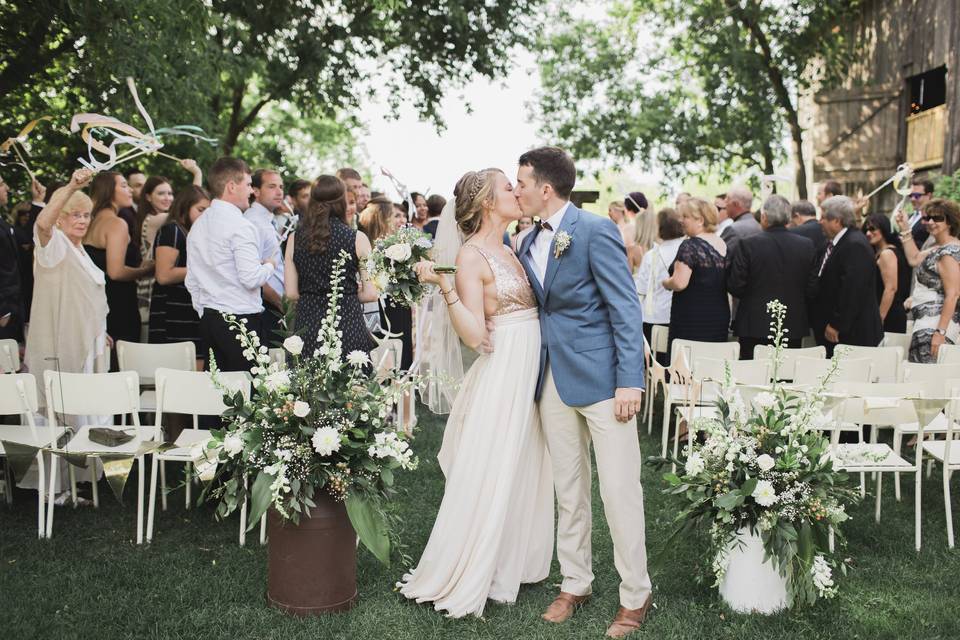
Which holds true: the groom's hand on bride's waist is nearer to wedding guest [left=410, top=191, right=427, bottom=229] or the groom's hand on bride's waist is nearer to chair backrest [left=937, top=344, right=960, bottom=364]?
chair backrest [left=937, top=344, right=960, bottom=364]

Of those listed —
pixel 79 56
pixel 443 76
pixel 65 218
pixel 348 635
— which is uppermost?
pixel 443 76

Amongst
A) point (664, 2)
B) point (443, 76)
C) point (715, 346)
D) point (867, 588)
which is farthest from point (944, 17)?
point (867, 588)

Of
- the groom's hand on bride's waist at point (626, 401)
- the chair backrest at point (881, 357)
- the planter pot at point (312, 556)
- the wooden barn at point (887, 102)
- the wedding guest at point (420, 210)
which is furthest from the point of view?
the wooden barn at point (887, 102)

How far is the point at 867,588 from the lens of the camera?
4.60m

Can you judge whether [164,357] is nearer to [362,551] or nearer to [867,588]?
[362,551]

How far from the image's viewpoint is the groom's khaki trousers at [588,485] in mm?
4008

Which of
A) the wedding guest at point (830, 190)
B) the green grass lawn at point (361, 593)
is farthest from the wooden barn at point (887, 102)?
the green grass lawn at point (361, 593)

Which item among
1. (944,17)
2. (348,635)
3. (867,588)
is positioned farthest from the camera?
(944,17)

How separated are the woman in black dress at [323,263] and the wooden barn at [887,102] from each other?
11040 millimetres

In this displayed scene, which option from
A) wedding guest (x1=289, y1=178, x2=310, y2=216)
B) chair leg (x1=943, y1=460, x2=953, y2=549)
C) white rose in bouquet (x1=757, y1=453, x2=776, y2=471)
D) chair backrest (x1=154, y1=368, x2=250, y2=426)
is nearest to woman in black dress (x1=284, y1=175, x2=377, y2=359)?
chair backrest (x1=154, y1=368, x2=250, y2=426)

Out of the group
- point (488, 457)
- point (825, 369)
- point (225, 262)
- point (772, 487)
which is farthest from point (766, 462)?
point (225, 262)

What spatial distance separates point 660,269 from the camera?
28.4ft

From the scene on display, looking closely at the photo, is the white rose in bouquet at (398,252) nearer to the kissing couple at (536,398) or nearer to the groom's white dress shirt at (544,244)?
the kissing couple at (536,398)

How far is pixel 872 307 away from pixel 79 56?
785 centimetres
